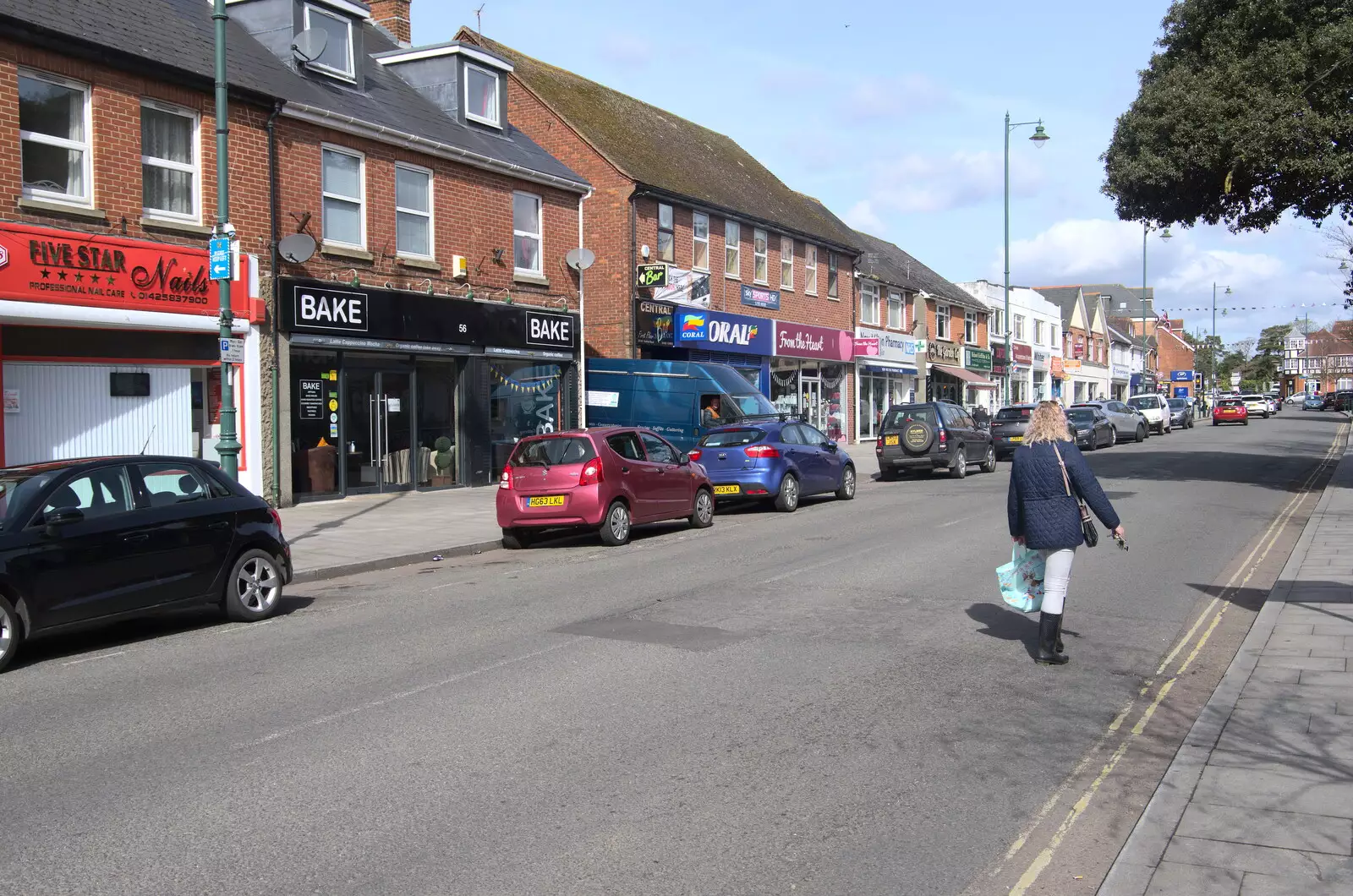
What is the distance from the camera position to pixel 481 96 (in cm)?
2388

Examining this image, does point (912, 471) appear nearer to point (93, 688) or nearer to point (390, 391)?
point (390, 391)

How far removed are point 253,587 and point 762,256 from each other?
24821 mm

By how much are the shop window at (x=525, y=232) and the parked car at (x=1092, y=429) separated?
1752 centimetres

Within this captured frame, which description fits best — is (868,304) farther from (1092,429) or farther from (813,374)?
(1092,429)

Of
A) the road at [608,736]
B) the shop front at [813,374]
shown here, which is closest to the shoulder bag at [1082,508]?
the road at [608,736]

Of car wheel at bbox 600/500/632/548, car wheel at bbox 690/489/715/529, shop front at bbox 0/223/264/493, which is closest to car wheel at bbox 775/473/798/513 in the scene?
car wheel at bbox 690/489/715/529

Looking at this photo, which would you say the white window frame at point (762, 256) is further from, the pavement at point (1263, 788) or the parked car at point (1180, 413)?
the parked car at point (1180, 413)

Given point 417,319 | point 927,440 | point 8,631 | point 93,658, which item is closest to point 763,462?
point 417,319

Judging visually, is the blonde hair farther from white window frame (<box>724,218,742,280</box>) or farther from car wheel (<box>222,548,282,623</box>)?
white window frame (<box>724,218,742,280</box>)

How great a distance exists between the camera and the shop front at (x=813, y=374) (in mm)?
33062

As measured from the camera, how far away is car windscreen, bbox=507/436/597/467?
46.8 ft

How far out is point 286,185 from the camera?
1809 centimetres

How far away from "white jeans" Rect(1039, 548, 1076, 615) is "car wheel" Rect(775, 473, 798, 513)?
1089 centimetres

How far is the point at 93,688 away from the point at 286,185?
41.5 ft
